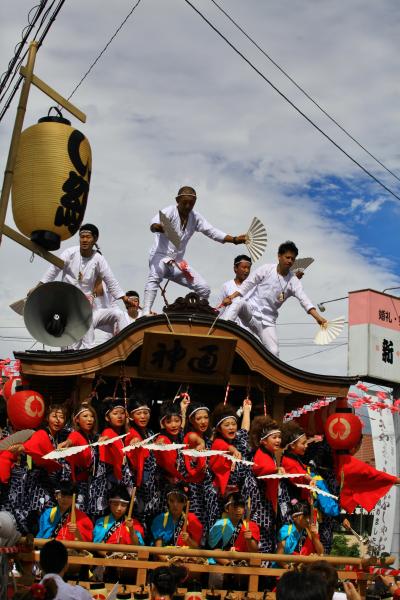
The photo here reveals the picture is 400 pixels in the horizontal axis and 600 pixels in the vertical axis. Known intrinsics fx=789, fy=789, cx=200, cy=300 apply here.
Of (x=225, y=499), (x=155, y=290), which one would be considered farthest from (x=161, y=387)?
(x=225, y=499)

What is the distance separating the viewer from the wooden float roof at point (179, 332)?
7.30 m

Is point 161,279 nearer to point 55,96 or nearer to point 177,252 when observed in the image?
point 177,252

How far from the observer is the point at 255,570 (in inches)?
232

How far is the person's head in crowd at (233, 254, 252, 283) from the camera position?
9758 mm

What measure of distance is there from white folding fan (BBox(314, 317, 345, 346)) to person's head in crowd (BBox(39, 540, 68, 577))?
4.68 m

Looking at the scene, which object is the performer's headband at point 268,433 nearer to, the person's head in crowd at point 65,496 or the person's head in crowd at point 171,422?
the person's head in crowd at point 171,422

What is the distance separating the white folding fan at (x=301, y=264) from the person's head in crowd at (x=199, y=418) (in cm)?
266

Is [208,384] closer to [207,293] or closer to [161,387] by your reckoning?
[161,387]

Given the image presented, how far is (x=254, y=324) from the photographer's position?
360 inches

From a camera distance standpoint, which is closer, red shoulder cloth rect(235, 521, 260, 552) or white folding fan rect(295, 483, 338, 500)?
red shoulder cloth rect(235, 521, 260, 552)

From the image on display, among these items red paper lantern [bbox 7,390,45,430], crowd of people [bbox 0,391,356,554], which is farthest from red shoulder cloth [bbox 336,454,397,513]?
red paper lantern [bbox 7,390,45,430]

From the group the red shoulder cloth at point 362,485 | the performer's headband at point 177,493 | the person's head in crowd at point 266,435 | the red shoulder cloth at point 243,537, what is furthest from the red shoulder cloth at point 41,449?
the red shoulder cloth at point 362,485

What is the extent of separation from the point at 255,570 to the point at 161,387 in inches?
110

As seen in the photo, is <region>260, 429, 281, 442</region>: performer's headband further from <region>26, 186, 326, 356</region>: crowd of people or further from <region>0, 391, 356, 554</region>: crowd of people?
<region>26, 186, 326, 356</region>: crowd of people
